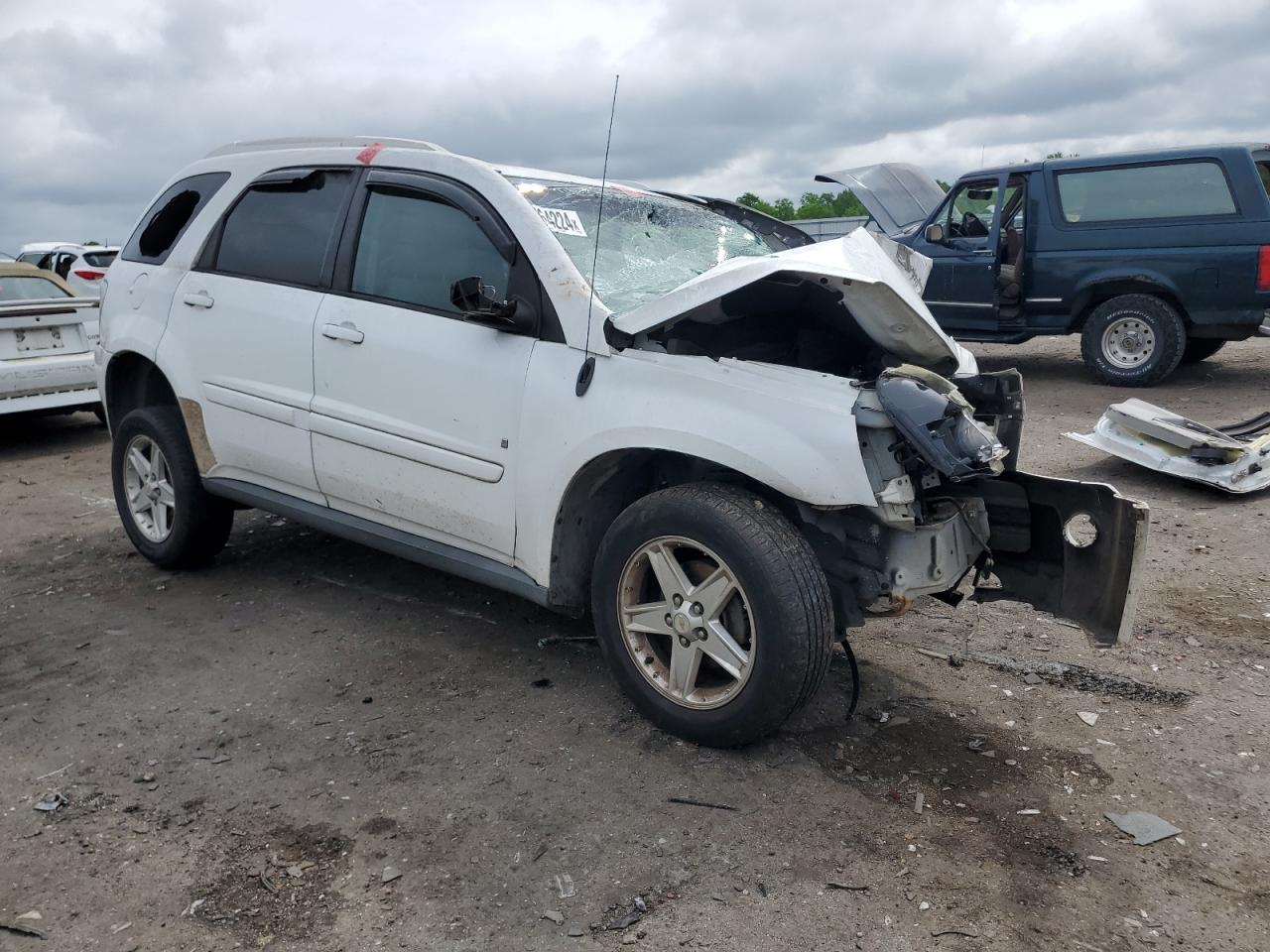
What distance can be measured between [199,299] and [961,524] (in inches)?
137

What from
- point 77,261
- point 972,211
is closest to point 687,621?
point 972,211

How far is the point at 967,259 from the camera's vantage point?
34.9 feet

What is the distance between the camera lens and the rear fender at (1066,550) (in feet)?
11.5

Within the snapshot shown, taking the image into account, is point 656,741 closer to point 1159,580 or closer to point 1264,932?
point 1264,932

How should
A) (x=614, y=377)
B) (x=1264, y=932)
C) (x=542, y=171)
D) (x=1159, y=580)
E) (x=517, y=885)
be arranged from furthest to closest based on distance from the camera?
(x=1159, y=580), (x=542, y=171), (x=614, y=377), (x=517, y=885), (x=1264, y=932)

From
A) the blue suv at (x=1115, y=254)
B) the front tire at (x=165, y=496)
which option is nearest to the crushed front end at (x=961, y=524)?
the front tire at (x=165, y=496)

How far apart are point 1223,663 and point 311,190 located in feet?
13.9

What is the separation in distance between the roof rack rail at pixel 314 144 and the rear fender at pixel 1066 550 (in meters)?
2.57

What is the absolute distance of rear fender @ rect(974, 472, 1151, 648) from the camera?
350 cm

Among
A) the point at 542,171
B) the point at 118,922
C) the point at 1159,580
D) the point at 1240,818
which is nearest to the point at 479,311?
the point at 542,171

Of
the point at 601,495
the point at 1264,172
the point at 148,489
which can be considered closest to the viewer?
the point at 601,495

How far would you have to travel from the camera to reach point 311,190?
465 cm

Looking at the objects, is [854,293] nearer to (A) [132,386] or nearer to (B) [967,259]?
(A) [132,386]

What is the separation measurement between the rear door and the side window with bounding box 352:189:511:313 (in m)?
0.20
